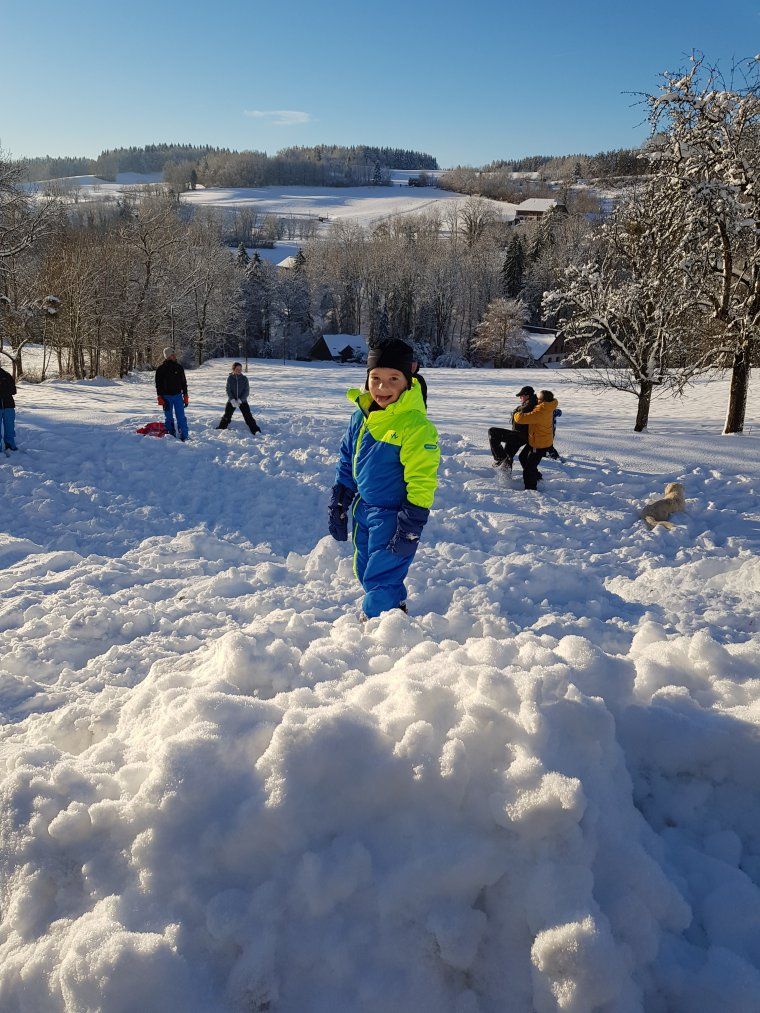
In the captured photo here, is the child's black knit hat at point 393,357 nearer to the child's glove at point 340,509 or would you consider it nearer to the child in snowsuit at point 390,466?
the child in snowsuit at point 390,466

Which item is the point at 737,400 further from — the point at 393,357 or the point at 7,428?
the point at 7,428

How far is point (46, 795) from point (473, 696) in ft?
5.36

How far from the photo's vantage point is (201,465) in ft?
33.2

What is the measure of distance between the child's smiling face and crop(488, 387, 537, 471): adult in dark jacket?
17.9 feet

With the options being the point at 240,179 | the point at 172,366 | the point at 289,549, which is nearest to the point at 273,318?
the point at 172,366

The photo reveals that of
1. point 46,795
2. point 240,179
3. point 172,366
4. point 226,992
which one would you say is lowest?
point 226,992

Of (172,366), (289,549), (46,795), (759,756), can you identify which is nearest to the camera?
(46,795)

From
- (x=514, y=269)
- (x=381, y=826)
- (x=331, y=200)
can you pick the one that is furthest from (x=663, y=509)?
(x=331, y=200)

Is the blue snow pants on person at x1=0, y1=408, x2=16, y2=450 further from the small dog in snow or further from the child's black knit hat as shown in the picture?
the small dog in snow

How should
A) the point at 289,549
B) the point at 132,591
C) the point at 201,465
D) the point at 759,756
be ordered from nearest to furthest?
the point at 759,756 < the point at 132,591 < the point at 289,549 < the point at 201,465

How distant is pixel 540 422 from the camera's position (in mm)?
8797

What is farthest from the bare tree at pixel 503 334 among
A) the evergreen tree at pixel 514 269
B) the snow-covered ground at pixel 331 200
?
the snow-covered ground at pixel 331 200

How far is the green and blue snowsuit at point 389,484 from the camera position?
3.81 meters

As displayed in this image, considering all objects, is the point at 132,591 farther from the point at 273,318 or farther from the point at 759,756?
the point at 273,318
